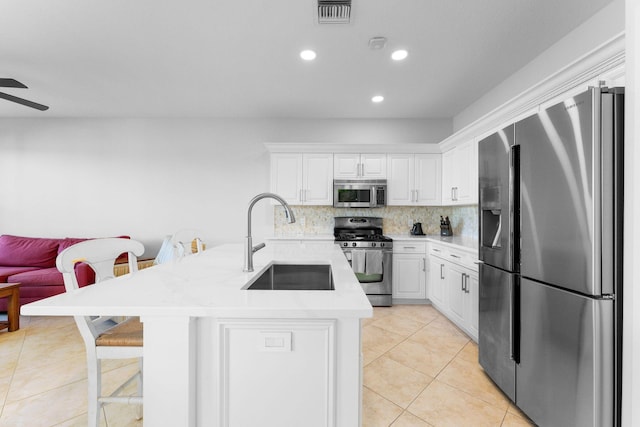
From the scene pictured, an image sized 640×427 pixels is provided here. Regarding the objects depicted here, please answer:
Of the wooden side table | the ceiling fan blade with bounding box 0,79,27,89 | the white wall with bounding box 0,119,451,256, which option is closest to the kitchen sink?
the white wall with bounding box 0,119,451,256

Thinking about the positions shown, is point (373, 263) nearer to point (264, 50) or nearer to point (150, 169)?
point (264, 50)

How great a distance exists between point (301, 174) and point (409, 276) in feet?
6.87

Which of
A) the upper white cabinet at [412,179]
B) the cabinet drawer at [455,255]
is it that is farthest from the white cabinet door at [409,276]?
the upper white cabinet at [412,179]

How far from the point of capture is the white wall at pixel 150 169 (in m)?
4.39

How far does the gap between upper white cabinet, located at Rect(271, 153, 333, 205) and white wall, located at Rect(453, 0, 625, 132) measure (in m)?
2.18

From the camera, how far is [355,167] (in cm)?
412

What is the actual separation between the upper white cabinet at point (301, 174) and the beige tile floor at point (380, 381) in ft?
6.58

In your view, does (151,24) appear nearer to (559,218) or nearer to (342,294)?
(342,294)

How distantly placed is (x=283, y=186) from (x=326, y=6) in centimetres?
250

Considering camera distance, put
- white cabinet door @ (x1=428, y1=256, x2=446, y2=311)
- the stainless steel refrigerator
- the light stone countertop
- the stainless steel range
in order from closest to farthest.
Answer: the light stone countertop → the stainless steel refrigerator → white cabinet door @ (x1=428, y1=256, x2=446, y2=311) → the stainless steel range

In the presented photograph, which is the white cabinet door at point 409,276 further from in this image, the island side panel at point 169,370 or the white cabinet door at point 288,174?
the island side panel at point 169,370

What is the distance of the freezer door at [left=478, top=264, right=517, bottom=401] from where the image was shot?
1.78m

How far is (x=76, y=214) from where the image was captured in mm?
4430

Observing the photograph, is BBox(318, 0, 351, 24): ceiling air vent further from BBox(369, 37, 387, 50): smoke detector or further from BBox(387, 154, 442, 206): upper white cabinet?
BBox(387, 154, 442, 206): upper white cabinet
